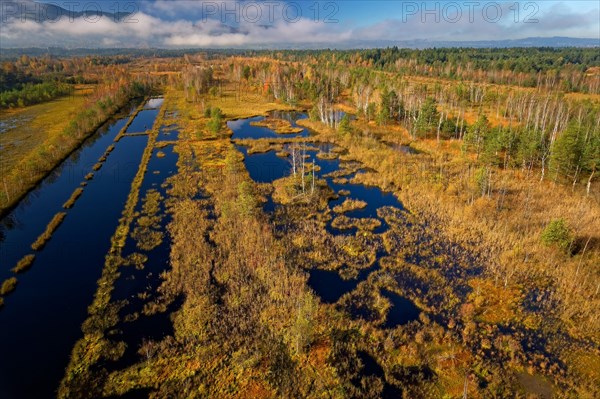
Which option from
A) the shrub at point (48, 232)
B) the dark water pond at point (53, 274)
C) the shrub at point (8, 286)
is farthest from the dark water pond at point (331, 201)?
the shrub at point (8, 286)

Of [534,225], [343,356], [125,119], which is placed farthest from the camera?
[125,119]

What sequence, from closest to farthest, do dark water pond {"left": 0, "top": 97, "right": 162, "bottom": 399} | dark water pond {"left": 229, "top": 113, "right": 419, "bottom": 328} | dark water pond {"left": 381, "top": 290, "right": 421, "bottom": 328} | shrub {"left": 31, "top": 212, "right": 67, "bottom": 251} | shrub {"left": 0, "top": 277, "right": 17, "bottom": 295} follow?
1. dark water pond {"left": 0, "top": 97, "right": 162, "bottom": 399}
2. dark water pond {"left": 381, "top": 290, "right": 421, "bottom": 328}
3. dark water pond {"left": 229, "top": 113, "right": 419, "bottom": 328}
4. shrub {"left": 0, "top": 277, "right": 17, "bottom": 295}
5. shrub {"left": 31, "top": 212, "right": 67, "bottom": 251}

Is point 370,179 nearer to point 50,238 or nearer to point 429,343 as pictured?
point 429,343

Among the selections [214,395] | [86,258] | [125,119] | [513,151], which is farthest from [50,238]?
[125,119]

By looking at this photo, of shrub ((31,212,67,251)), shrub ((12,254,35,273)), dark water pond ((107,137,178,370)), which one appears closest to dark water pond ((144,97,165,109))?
shrub ((31,212,67,251))

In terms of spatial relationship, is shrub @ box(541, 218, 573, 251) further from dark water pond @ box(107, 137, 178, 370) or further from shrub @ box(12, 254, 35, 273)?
shrub @ box(12, 254, 35, 273)

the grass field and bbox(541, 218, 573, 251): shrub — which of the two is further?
the grass field
